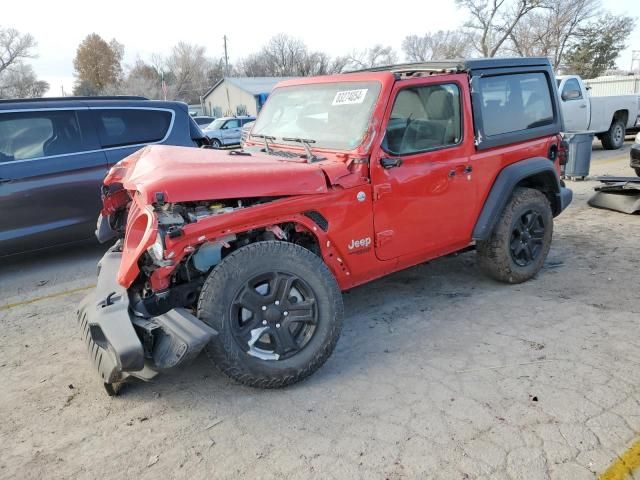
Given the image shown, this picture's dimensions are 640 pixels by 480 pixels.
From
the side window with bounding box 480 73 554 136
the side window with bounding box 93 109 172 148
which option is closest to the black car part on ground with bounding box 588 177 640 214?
the side window with bounding box 480 73 554 136

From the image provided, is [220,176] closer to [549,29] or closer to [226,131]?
[226,131]

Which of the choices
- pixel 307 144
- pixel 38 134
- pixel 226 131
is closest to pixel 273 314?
pixel 307 144

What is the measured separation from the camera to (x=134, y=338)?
104 inches

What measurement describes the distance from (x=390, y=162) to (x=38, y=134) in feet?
14.1

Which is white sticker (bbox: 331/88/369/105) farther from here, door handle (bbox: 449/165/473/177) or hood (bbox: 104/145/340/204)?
door handle (bbox: 449/165/473/177)

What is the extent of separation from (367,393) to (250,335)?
0.79 meters

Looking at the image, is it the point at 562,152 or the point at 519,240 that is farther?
the point at 562,152

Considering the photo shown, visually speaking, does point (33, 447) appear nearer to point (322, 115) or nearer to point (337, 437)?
point (337, 437)

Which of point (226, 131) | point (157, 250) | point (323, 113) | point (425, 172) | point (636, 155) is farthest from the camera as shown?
point (226, 131)

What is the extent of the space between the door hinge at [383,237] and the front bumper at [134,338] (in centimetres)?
141

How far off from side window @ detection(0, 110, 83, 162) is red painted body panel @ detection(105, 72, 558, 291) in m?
2.39

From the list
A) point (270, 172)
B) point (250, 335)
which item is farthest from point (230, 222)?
point (250, 335)

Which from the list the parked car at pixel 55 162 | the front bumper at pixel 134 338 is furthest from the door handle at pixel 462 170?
the parked car at pixel 55 162

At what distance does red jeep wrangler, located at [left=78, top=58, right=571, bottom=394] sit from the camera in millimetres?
2826
